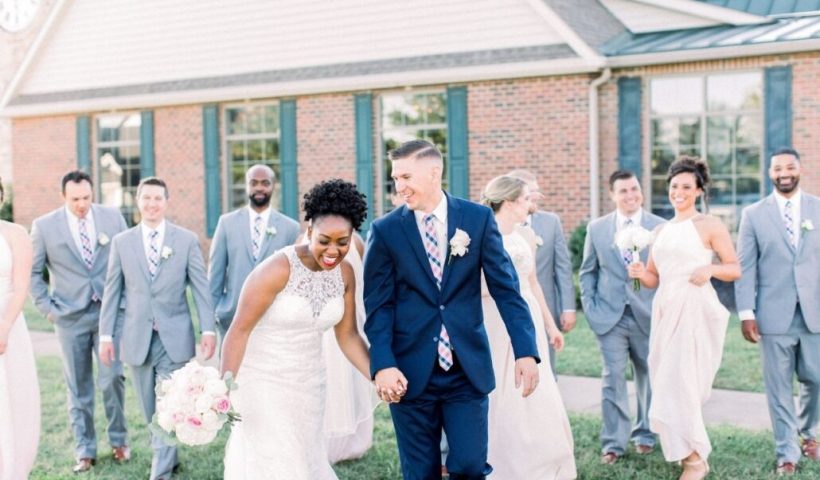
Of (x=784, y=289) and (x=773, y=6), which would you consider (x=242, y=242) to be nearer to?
(x=784, y=289)

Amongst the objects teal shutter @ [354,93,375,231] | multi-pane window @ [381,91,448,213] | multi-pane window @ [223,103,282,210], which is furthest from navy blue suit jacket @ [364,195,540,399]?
multi-pane window @ [223,103,282,210]

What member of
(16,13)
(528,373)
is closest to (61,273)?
(528,373)

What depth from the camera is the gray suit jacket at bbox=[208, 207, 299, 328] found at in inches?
315

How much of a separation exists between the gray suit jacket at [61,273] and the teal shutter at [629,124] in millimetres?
9900

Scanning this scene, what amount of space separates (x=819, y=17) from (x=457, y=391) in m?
12.8

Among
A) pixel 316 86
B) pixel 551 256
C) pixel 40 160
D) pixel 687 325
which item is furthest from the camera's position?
pixel 40 160

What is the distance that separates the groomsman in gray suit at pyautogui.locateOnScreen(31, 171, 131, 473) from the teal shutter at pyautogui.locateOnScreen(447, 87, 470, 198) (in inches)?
372

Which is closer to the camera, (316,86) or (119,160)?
(316,86)

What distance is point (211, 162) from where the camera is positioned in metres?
19.2

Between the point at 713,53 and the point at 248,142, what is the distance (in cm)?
890

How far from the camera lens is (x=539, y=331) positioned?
680cm

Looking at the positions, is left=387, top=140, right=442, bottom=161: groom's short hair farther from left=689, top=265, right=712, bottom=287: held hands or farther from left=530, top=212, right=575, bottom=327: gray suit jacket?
left=530, top=212, right=575, bottom=327: gray suit jacket

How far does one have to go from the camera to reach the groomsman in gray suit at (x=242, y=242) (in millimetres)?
8008

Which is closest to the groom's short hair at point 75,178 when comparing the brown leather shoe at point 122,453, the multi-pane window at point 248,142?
the brown leather shoe at point 122,453
